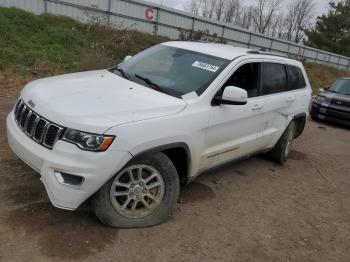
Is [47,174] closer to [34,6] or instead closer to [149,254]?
[149,254]

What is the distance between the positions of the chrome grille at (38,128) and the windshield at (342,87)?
10.2 m

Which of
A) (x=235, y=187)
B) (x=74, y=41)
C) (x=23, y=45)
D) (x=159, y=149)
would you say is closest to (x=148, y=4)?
(x=74, y=41)

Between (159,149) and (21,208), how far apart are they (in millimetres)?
1489

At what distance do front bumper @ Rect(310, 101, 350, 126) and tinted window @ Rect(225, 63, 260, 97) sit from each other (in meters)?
6.97

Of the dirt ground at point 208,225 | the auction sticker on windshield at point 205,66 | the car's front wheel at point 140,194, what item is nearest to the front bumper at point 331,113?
the dirt ground at point 208,225

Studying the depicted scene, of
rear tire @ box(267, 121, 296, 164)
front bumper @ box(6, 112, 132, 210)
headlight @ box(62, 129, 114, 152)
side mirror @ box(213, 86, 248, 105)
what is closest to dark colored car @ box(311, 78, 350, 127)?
rear tire @ box(267, 121, 296, 164)

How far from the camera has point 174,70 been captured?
4.76m

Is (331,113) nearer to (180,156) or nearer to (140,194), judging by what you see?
(180,156)

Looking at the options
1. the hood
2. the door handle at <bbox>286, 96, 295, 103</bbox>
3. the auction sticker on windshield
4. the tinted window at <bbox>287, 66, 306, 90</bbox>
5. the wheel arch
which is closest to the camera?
the hood

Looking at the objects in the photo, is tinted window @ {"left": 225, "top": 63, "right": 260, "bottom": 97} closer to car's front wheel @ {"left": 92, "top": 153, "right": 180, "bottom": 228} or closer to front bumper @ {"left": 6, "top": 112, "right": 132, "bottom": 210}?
car's front wheel @ {"left": 92, "top": 153, "right": 180, "bottom": 228}

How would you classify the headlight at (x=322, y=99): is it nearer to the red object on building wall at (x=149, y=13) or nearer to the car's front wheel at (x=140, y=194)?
the car's front wheel at (x=140, y=194)

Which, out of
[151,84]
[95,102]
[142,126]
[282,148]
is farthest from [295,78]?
[95,102]

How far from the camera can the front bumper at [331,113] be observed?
11227 millimetres

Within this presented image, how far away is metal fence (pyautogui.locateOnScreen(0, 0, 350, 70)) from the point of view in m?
15.4
